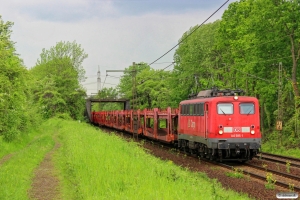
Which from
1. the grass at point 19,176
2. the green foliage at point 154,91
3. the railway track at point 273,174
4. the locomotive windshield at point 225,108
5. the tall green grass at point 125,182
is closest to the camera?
the tall green grass at point 125,182

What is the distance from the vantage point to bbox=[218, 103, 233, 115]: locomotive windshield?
71.6 ft

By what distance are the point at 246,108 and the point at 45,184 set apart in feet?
32.9

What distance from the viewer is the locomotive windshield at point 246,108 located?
22000 millimetres

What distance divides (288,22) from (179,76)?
3061 centimetres

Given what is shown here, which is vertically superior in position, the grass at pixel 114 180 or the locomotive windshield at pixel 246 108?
the locomotive windshield at pixel 246 108

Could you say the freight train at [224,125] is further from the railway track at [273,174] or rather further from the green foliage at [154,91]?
the green foliage at [154,91]

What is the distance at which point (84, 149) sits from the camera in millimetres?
20094

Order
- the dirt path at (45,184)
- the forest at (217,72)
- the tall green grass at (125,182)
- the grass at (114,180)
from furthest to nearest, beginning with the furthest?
the forest at (217,72)
the dirt path at (45,184)
the grass at (114,180)
the tall green grass at (125,182)

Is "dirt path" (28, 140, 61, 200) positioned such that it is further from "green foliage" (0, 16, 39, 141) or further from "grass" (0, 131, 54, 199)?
"green foliage" (0, 16, 39, 141)

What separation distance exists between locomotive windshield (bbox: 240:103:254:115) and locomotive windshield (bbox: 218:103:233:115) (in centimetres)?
52

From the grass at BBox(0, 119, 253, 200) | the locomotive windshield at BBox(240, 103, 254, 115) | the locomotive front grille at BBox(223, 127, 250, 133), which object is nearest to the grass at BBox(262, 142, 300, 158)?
the locomotive windshield at BBox(240, 103, 254, 115)

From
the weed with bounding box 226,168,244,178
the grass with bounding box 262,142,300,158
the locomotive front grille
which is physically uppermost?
the locomotive front grille

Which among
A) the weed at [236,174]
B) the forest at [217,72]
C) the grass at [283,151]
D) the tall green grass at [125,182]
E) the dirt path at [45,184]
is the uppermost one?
the forest at [217,72]

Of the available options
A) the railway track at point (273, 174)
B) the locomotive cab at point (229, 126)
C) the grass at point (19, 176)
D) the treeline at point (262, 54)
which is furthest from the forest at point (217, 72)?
the railway track at point (273, 174)
